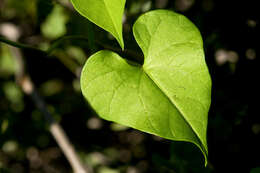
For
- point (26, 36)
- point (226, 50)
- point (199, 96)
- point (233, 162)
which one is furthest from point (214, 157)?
point (26, 36)

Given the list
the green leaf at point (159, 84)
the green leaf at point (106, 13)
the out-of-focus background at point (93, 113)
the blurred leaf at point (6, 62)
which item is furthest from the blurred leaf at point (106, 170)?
the green leaf at point (106, 13)

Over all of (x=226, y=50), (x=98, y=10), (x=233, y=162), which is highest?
(x=98, y=10)

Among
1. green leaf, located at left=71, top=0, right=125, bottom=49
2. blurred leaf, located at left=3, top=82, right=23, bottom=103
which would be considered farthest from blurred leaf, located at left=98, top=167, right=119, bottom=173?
green leaf, located at left=71, top=0, right=125, bottom=49

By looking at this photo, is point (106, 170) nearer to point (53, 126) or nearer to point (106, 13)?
point (53, 126)

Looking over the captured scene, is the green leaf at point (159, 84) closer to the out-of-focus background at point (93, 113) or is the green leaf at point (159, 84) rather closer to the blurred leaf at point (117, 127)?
the out-of-focus background at point (93, 113)

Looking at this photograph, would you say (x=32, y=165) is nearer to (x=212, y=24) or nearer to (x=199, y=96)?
(x=212, y=24)

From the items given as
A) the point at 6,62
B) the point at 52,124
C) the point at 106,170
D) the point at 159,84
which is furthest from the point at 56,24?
the point at 159,84
